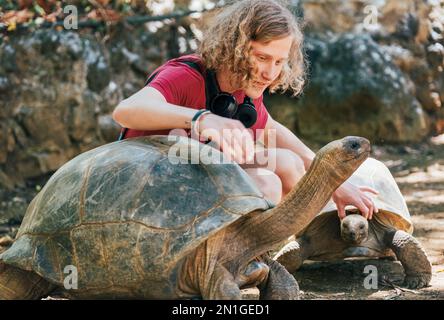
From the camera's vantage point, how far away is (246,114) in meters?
3.16

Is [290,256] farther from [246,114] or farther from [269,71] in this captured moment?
[269,71]

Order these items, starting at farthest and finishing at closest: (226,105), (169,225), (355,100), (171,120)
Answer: (355,100)
(226,105)
(171,120)
(169,225)

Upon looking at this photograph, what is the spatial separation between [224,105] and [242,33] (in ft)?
1.12

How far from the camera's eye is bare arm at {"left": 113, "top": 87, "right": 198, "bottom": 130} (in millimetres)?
2727

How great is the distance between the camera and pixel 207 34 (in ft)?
11.1

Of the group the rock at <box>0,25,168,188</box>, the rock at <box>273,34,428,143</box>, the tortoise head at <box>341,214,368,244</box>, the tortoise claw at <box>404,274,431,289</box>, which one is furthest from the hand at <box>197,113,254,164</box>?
the rock at <box>273,34,428,143</box>

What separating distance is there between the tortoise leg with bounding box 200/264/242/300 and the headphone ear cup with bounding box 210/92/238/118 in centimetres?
78

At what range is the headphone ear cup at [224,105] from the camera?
3057 mm

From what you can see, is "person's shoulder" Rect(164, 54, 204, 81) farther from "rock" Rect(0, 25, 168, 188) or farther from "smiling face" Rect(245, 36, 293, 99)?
"rock" Rect(0, 25, 168, 188)

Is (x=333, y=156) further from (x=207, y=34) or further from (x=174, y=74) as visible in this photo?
(x=207, y=34)

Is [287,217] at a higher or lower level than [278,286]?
higher

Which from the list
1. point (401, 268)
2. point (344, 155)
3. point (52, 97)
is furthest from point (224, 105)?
point (52, 97)

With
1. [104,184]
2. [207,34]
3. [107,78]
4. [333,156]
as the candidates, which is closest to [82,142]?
[107,78]
